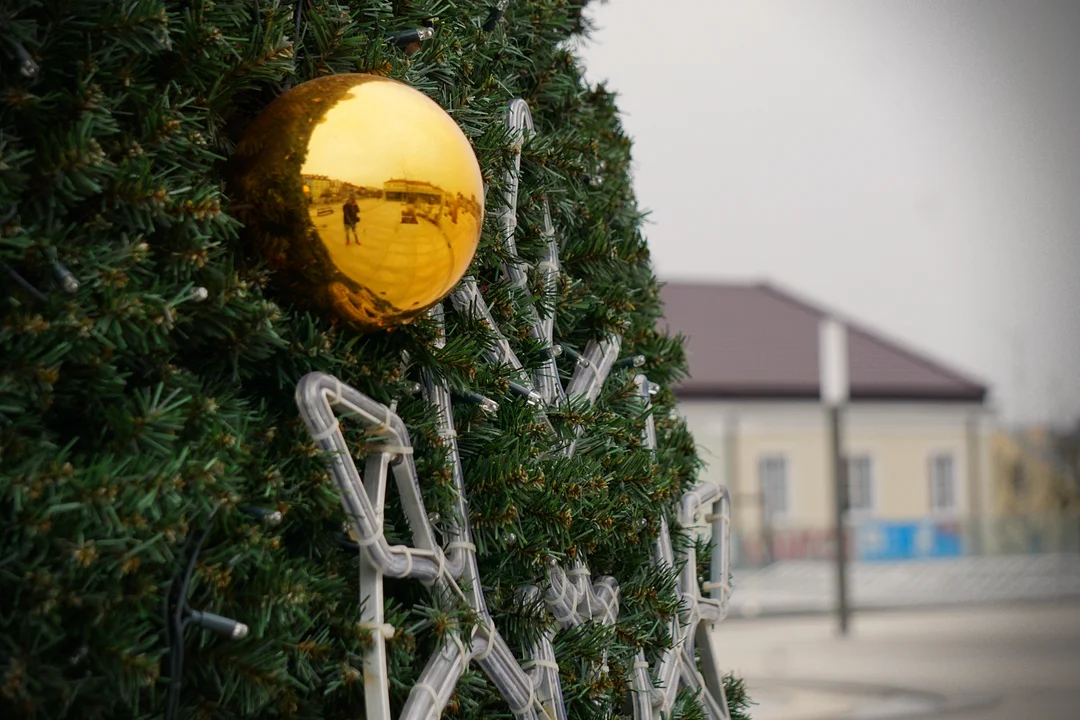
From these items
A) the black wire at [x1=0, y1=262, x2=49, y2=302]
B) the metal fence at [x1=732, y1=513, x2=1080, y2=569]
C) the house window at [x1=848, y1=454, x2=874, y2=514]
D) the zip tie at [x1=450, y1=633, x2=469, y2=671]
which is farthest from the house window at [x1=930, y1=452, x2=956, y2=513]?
the black wire at [x1=0, y1=262, x2=49, y2=302]

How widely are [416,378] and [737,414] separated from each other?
17.4 meters

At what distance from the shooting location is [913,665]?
8891mm

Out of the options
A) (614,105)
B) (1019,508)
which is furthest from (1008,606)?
(614,105)

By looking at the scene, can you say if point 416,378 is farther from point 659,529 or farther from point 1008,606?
point 1008,606

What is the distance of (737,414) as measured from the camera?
18281 mm

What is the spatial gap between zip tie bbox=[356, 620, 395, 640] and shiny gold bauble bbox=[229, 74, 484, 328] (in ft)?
0.78

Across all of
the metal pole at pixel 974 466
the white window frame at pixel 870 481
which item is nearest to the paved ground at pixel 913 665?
the white window frame at pixel 870 481

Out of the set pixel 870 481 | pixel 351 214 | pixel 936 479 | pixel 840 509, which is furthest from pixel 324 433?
pixel 936 479

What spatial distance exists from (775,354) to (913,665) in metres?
10.3

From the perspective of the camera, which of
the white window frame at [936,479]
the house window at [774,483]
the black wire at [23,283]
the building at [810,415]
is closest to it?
the black wire at [23,283]

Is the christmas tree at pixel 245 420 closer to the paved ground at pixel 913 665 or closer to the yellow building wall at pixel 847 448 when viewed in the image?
the paved ground at pixel 913 665

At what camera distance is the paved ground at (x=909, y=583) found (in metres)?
14.4

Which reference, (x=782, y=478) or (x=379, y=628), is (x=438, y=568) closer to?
(x=379, y=628)

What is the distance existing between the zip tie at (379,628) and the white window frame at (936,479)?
20.1m
